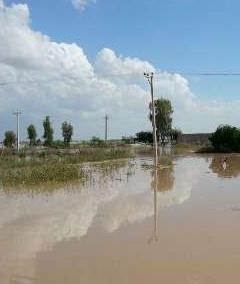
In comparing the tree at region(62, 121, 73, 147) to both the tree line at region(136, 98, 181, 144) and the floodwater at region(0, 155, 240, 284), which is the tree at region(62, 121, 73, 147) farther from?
→ the floodwater at region(0, 155, 240, 284)

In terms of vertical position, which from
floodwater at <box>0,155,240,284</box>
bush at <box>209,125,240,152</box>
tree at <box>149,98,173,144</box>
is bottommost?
floodwater at <box>0,155,240,284</box>

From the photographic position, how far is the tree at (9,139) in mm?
55781

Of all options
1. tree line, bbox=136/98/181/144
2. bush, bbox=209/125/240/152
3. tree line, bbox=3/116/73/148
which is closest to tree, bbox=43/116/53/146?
tree line, bbox=3/116/73/148

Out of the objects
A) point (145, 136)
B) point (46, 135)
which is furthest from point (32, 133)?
point (145, 136)

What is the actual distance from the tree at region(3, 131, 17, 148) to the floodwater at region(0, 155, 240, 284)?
43817mm

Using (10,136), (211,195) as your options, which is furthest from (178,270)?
(10,136)

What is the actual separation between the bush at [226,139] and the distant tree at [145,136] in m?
18.3

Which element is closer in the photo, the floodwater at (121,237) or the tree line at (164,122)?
the floodwater at (121,237)

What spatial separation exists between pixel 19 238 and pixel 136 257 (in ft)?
8.00

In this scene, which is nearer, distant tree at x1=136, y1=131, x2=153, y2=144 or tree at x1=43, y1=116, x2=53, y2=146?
tree at x1=43, y1=116, x2=53, y2=146

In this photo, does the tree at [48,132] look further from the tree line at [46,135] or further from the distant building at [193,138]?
the distant building at [193,138]

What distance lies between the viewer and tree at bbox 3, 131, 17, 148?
55781mm

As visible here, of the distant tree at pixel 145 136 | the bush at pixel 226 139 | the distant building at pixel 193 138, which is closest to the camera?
the bush at pixel 226 139

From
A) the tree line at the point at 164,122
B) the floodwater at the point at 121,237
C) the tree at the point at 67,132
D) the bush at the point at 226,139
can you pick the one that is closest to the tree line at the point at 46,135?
the tree at the point at 67,132
